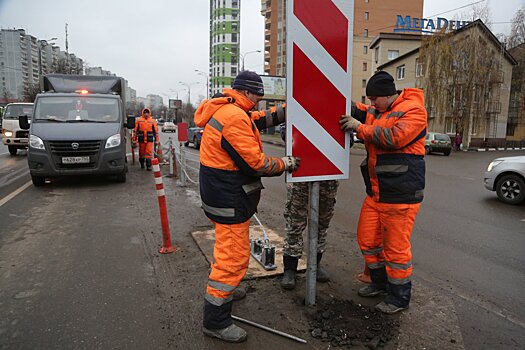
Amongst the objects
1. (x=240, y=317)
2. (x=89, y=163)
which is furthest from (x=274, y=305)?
(x=89, y=163)

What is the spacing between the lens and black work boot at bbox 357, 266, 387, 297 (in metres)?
3.50

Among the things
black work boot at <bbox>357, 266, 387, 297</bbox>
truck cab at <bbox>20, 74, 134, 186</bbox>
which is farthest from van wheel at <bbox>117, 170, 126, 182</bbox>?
black work boot at <bbox>357, 266, 387, 297</bbox>

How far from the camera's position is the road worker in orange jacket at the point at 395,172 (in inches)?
121

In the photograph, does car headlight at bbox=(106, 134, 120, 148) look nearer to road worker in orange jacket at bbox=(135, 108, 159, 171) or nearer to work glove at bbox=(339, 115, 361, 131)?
road worker in orange jacket at bbox=(135, 108, 159, 171)

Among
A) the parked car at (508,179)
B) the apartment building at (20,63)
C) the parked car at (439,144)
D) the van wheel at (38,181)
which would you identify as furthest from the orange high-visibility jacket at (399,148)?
the apartment building at (20,63)

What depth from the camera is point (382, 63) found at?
146 feet

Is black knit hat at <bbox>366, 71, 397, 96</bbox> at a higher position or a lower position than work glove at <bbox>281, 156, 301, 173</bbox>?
higher

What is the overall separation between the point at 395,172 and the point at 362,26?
65.5 m

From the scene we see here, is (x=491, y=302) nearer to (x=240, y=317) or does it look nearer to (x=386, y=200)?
(x=386, y=200)

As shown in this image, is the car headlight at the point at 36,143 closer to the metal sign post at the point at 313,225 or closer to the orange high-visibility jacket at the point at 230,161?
the orange high-visibility jacket at the point at 230,161

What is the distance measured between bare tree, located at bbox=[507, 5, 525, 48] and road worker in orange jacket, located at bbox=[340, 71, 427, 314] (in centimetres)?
4941

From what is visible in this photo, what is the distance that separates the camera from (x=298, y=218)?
12.0 feet

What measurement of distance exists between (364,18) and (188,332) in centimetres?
6724

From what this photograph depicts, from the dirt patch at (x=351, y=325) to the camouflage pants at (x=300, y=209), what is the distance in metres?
0.62
